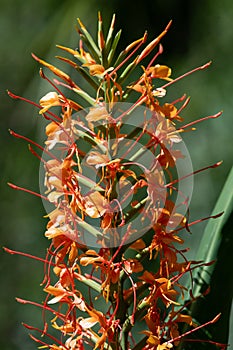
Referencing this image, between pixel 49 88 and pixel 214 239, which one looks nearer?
pixel 214 239

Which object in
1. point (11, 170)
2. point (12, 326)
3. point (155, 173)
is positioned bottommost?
point (12, 326)

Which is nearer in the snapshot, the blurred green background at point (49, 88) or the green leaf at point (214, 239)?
the green leaf at point (214, 239)

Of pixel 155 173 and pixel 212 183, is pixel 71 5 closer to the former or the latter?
pixel 212 183

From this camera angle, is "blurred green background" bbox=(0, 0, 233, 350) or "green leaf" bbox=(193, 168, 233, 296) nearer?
"green leaf" bbox=(193, 168, 233, 296)

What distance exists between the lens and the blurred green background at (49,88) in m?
1.37

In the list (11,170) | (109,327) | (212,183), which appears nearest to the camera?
(109,327)

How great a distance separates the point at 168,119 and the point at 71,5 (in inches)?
36.1

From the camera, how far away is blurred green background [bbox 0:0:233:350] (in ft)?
4.48

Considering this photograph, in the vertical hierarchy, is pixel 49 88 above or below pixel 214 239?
below

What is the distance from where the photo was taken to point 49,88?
1.38 metres

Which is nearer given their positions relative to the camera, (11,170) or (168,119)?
(168,119)

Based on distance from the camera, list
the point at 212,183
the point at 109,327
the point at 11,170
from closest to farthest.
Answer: the point at 109,327 < the point at 212,183 < the point at 11,170

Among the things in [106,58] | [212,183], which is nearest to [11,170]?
[212,183]

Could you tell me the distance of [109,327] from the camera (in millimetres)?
530
